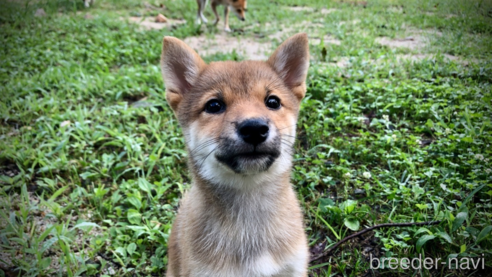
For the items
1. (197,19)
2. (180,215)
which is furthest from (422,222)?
(197,19)

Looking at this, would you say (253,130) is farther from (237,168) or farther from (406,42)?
(406,42)

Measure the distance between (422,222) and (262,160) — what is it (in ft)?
4.80

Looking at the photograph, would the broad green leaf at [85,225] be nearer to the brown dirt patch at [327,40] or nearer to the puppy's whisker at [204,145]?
the puppy's whisker at [204,145]

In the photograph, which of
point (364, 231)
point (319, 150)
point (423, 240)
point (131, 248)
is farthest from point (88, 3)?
point (423, 240)

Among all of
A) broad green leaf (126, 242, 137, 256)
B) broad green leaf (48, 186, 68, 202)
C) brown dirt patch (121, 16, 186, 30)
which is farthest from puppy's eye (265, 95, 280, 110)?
brown dirt patch (121, 16, 186, 30)

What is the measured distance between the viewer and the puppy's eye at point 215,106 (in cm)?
261

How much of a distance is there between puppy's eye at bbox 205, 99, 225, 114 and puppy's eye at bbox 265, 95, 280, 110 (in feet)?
1.12

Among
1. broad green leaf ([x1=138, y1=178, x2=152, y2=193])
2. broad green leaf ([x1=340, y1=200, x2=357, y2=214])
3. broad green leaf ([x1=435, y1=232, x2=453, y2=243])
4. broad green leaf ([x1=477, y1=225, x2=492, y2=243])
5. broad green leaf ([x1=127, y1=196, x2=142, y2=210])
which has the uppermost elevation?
broad green leaf ([x1=477, y1=225, x2=492, y2=243])

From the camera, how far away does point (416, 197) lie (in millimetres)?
3057

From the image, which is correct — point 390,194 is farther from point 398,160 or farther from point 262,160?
point 262,160

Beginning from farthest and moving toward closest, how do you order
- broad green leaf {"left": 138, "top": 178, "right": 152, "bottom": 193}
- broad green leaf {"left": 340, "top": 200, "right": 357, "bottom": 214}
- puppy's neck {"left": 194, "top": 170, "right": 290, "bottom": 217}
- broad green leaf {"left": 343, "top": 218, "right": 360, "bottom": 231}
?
broad green leaf {"left": 138, "top": 178, "right": 152, "bottom": 193} < broad green leaf {"left": 340, "top": 200, "right": 357, "bottom": 214} < broad green leaf {"left": 343, "top": 218, "right": 360, "bottom": 231} < puppy's neck {"left": 194, "top": 170, "right": 290, "bottom": 217}

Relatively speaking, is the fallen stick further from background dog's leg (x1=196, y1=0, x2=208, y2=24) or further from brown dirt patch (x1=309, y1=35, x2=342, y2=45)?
background dog's leg (x1=196, y1=0, x2=208, y2=24)

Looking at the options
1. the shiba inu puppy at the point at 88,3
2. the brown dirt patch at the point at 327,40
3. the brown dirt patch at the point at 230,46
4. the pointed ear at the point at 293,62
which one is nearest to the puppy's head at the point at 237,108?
the pointed ear at the point at 293,62

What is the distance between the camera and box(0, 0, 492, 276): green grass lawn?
288 centimetres
